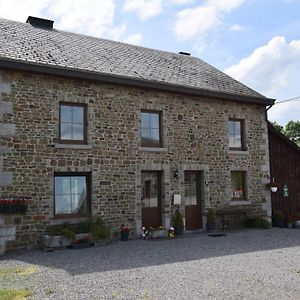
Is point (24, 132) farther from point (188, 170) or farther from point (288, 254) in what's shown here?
point (288, 254)

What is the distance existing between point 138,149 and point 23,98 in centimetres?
353

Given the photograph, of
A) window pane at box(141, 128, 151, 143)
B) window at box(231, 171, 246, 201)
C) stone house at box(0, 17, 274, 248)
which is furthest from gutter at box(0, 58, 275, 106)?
window at box(231, 171, 246, 201)

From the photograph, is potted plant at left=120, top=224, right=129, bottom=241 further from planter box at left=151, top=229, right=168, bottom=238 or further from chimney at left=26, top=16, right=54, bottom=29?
chimney at left=26, top=16, right=54, bottom=29

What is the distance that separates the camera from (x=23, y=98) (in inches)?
388

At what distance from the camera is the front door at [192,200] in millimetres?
12375

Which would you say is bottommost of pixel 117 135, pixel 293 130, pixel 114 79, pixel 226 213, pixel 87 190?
pixel 226 213

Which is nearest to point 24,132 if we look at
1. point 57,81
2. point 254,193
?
point 57,81

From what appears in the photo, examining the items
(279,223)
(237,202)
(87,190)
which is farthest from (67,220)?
(279,223)

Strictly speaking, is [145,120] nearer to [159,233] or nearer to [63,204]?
[159,233]

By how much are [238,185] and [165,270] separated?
723 centimetres

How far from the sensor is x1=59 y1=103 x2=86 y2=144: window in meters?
10.5

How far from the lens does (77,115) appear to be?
1074 centimetres

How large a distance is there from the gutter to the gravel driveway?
4503mm

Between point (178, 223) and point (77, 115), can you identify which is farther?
point (178, 223)
